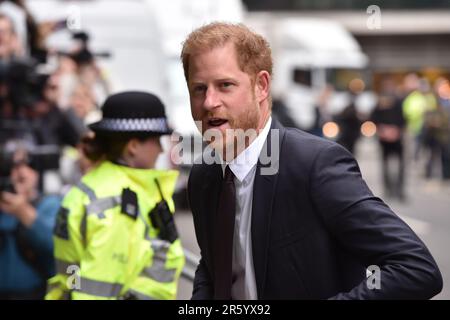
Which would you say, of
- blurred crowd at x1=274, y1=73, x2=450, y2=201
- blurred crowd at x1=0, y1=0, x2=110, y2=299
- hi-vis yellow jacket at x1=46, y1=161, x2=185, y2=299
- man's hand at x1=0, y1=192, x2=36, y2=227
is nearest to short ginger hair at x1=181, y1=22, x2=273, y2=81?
hi-vis yellow jacket at x1=46, y1=161, x2=185, y2=299

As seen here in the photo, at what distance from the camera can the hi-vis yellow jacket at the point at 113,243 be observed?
11.2ft

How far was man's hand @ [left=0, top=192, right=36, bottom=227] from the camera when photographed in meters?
6.00

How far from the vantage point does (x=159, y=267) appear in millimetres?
3602

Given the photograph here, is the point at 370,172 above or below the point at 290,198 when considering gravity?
below

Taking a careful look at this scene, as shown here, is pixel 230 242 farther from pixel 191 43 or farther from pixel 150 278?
pixel 150 278

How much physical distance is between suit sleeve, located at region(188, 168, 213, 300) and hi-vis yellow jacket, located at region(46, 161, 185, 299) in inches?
30.5

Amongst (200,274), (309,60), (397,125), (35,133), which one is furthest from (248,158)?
(309,60)

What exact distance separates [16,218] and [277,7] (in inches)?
1605

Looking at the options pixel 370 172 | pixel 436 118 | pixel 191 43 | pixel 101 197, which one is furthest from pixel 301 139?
pixel 370 172

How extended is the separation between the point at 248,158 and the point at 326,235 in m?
0.26

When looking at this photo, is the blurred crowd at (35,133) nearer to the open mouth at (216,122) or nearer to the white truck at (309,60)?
the open mouth at (216,122)

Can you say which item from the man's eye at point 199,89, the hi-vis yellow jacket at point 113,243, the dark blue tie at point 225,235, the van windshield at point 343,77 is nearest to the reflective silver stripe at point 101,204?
the hi-vis yellow jacket at point 113,243

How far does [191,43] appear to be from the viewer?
2369 mm

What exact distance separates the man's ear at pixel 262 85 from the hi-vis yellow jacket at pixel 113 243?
1.19 m
